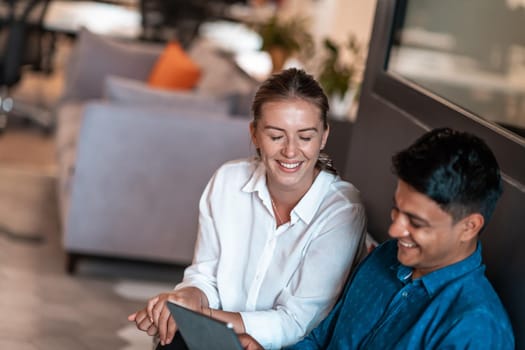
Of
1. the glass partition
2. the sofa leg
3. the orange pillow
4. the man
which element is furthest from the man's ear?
the orange pillow

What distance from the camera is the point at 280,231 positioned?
2037 mm

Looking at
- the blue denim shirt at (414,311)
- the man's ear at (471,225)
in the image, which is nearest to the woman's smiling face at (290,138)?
the blue denim shirt at (414,311)

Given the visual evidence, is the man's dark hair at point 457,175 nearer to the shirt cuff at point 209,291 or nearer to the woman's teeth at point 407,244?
the woman's teeth at point 407,244

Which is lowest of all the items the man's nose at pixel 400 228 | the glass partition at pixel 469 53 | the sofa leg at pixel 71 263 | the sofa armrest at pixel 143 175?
the sofa leg at pixel 71 263

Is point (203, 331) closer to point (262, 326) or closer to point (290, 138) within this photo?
point (262, 326)

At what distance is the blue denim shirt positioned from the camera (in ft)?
4.91

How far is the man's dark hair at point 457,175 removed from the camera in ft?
4.92

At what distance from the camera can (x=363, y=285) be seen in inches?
71.2

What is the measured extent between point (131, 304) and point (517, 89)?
6.68 feet

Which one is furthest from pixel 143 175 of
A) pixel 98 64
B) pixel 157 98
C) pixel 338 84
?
pixel 98 64

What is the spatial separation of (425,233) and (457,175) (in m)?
0.11

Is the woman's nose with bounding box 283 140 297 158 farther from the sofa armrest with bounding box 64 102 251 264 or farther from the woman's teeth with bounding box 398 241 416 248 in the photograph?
the sofa armrest with bounding box 64 102 251 264

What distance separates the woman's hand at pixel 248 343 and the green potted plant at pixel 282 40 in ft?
11.9

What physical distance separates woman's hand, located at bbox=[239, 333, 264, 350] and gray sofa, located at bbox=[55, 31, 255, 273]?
1.77 metres
